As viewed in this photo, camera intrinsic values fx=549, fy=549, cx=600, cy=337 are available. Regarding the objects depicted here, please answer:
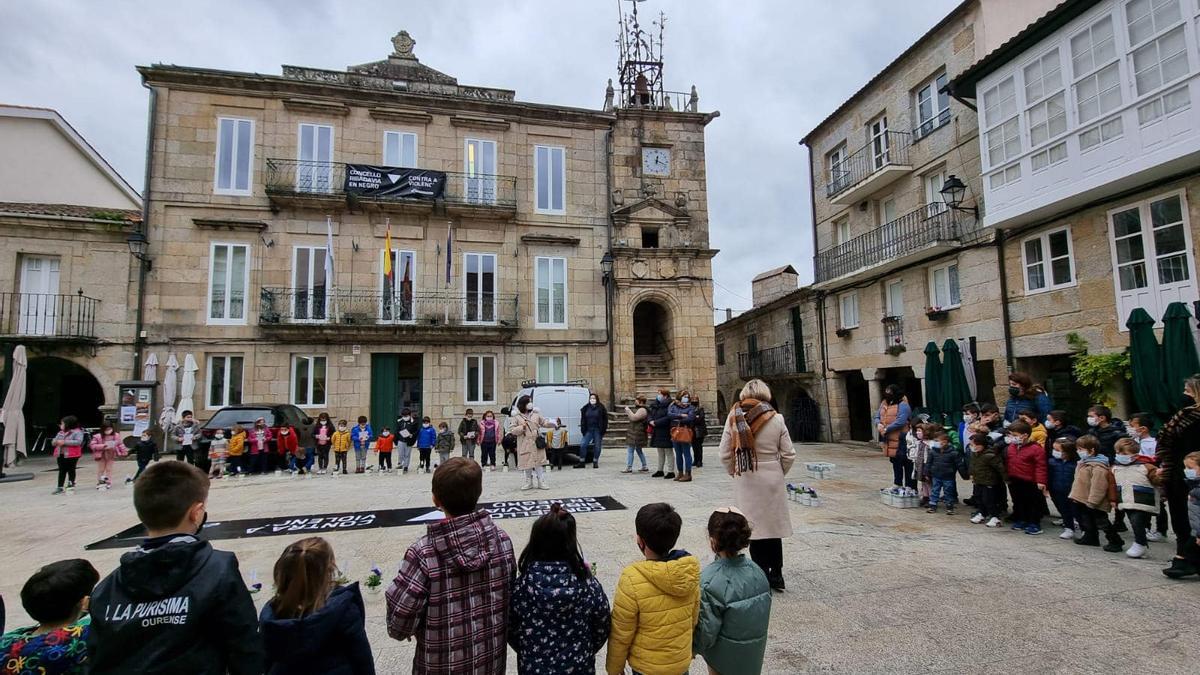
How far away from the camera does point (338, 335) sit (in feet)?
58.1

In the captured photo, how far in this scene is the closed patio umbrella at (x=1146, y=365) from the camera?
843 centimetres

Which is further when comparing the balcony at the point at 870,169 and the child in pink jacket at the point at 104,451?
the balcony at the point at 870,169

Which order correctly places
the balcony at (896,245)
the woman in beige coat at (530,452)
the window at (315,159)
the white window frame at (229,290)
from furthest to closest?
the window at (315,159) < the white window frame at (229,290) < the balcony at (896,245) < the woman in beige coat at (530,452)

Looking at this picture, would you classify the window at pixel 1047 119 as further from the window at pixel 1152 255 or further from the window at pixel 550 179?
the window at pixel 550 179

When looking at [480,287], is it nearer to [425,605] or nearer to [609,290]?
[609,290]

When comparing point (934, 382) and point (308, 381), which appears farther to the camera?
point (308, 381)

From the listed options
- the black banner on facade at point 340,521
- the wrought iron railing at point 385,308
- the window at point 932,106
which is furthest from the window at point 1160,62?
the wrought iron railing at point 385,308

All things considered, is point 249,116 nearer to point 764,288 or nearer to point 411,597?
point 411,597

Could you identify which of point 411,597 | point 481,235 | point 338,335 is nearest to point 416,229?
point 481,235

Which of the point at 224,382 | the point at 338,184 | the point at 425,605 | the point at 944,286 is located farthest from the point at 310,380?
the point at 944,286

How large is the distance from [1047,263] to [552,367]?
1417 cm

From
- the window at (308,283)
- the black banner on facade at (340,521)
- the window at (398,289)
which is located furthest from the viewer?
the window at (398,289)

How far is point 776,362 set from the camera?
77.5ft

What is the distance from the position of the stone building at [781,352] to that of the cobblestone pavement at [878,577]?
12346mm
